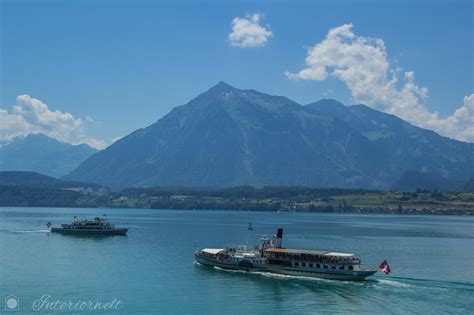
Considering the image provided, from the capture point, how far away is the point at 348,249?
16475 cm

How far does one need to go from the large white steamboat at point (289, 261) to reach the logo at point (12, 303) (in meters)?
47.0

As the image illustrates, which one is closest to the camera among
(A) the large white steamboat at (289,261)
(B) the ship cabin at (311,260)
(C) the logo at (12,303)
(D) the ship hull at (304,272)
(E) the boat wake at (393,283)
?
(C) the logo at (12,303)

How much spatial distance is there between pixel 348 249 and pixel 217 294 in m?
77.4

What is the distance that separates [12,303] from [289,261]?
54089 mm

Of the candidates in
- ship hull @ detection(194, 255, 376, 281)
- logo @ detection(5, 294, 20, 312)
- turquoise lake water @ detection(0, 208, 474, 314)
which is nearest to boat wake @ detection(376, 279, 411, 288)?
turquoise lake water @ detection(0, 208, 474, 314)

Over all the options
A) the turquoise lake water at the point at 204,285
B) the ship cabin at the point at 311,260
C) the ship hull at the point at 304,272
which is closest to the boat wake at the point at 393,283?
the turquoise lake water at the point at 204,285

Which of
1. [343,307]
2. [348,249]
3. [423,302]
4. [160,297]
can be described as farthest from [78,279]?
[348,249]

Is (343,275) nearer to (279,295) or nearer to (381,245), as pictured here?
(279,295)

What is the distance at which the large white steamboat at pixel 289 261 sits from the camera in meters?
110

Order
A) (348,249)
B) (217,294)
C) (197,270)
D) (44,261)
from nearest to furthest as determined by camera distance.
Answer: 1. (217,294)
2. (197,270)
3. (44,261)
4. (348,249)

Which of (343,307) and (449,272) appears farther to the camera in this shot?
(449,272)

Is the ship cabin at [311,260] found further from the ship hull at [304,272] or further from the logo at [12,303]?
the logo at [12,303]

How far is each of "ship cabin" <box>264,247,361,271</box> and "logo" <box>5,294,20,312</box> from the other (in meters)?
51.3

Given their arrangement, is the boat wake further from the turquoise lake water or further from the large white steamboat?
the large white steamboat
